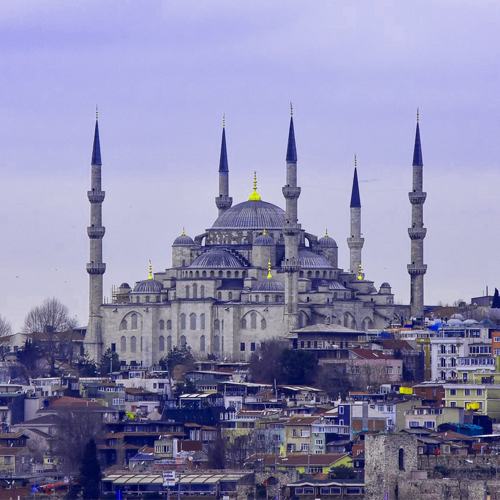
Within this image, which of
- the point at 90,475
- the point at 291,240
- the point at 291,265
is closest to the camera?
the point at 90,475

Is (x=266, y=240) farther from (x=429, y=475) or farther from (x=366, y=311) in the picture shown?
(x=429, y=475)

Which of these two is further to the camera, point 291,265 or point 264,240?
point 264,240

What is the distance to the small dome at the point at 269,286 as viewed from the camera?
94.6m

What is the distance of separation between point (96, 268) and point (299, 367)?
12.8 metres

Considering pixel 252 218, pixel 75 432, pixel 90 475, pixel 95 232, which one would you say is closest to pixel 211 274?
pixel 252 218

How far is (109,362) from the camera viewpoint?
93.2m

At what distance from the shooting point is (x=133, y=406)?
81.3 meters

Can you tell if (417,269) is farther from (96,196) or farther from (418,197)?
(96,196)

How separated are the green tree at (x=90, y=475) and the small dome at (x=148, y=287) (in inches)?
1187

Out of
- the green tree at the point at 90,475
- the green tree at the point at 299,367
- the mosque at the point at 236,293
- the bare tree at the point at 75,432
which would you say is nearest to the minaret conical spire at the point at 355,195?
the mosque at the point at 236,293

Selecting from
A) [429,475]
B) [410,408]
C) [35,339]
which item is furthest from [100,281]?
[429,475]

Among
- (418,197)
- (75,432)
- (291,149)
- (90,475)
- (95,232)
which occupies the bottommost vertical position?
(90,475)

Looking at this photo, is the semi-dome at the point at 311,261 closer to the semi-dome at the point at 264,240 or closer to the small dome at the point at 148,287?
the semi-dome at the point at 264,240

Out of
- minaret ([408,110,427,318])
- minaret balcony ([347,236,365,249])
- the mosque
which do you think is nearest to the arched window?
the mosque
